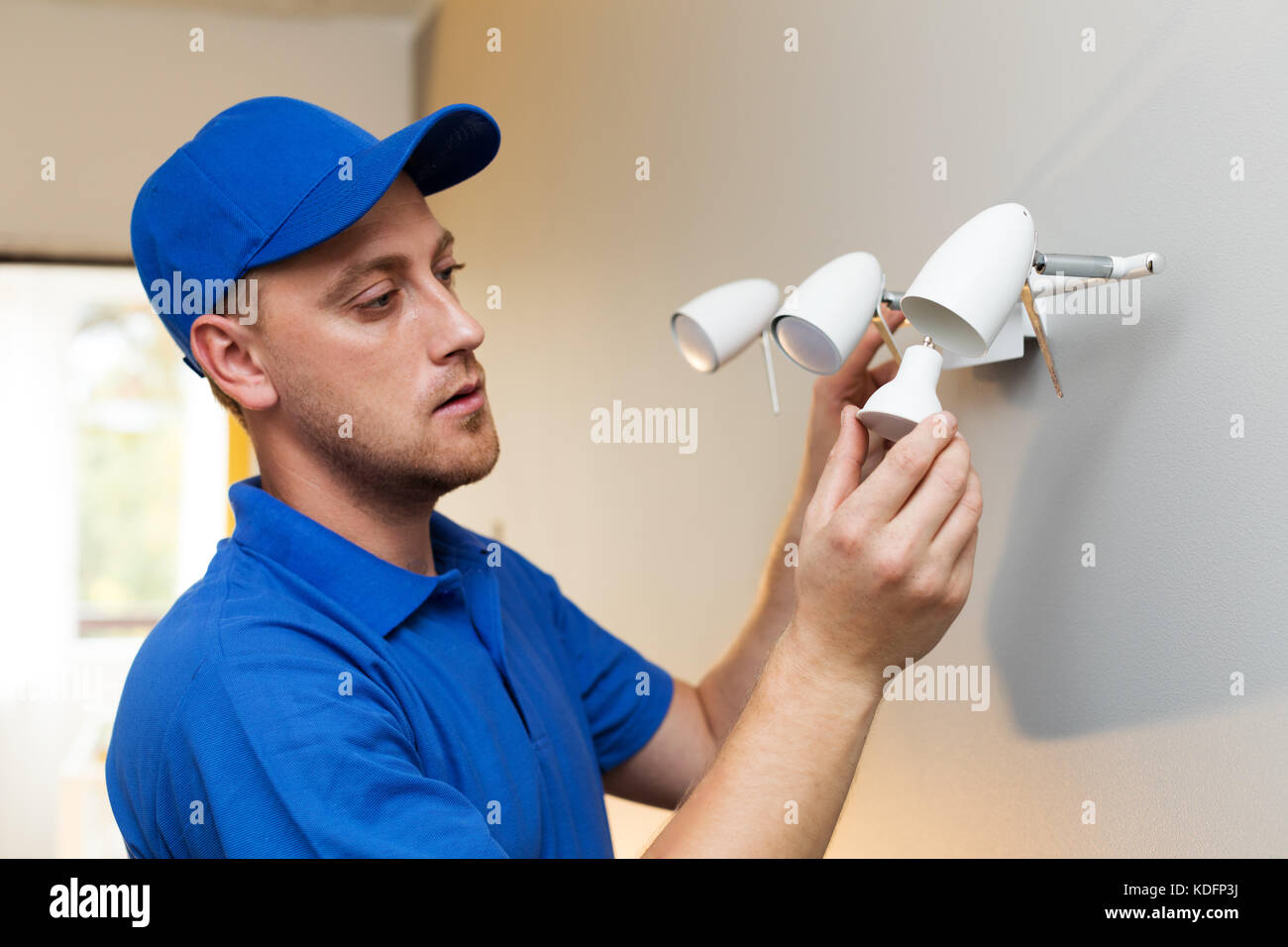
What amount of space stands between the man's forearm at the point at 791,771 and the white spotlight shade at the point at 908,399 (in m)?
0.15

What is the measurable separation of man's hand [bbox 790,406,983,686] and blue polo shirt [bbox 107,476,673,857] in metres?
0.27

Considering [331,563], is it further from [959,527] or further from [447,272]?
[959,527]

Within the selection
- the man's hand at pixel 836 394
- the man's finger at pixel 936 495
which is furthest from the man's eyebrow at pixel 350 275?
the man's finger at pixel 936 495

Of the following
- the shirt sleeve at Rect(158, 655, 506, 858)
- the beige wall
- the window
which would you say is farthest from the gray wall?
the window

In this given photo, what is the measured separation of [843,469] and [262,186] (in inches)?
22.0

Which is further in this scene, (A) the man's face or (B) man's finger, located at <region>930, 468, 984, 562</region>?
(A) the man's face

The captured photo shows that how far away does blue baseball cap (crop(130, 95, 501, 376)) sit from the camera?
0.94 meters

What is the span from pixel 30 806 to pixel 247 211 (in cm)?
295

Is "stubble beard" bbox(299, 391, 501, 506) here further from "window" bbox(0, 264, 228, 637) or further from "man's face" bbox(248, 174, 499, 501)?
"window" bbox(0, 264, 228, 637)

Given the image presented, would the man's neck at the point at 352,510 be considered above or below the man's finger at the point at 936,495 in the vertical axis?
below

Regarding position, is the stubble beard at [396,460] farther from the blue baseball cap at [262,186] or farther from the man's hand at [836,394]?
the man's hand at [836,394]

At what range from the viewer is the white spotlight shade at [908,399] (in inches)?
28.0

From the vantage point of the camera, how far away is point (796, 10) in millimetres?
1205
